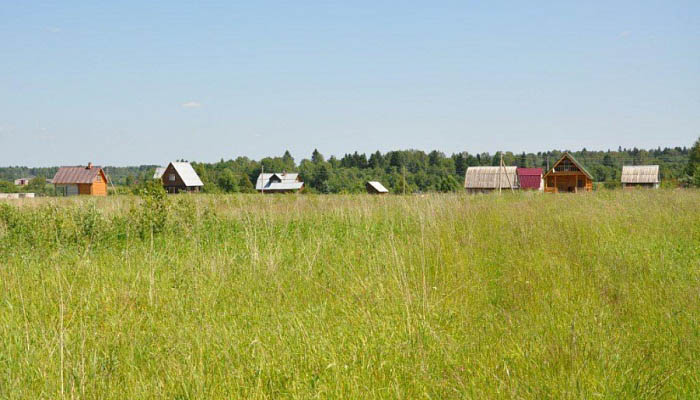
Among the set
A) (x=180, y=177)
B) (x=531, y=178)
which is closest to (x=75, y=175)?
(x=180, y=177)

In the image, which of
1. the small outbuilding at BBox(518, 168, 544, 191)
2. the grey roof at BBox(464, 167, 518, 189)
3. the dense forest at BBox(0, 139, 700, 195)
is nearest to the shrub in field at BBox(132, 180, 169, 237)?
the dense forest at BBox(0, 139, 700, 195)

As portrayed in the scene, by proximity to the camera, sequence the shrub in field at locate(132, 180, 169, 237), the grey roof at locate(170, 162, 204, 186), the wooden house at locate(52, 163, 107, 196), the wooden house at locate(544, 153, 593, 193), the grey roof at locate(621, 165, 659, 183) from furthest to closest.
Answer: the wooden house at locate(52, 163, 107, 196)
the grey roof at locate(170, 162, 204, 186)
the grey roof at locate(621, 165, 659, 183)
the wooden house at locate(544, 153, 593, 193)
the shrub in field at locate(132, 180, 169, 237)

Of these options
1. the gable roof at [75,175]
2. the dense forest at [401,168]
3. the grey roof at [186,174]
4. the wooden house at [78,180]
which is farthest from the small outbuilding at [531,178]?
the gable roof at [75,175]

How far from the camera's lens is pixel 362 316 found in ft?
13.7

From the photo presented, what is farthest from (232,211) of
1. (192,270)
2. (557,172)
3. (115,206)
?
(557,172)

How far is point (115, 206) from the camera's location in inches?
488

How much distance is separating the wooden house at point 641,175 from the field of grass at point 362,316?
151ft

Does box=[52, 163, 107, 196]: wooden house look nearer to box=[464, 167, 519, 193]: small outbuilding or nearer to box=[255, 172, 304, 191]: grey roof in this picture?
box=[255, 172, 304, 191]: grey roof

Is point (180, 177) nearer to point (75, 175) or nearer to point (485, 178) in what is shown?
point (75, 175)

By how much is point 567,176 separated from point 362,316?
43.0 meters

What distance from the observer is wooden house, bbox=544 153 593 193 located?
41750 millimetres

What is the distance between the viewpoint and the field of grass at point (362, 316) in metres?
3.11

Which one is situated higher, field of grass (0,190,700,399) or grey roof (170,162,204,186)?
grey roof (170,162,204,186)

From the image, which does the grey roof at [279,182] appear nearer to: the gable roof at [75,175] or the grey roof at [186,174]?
the grey roof at [186,174]
